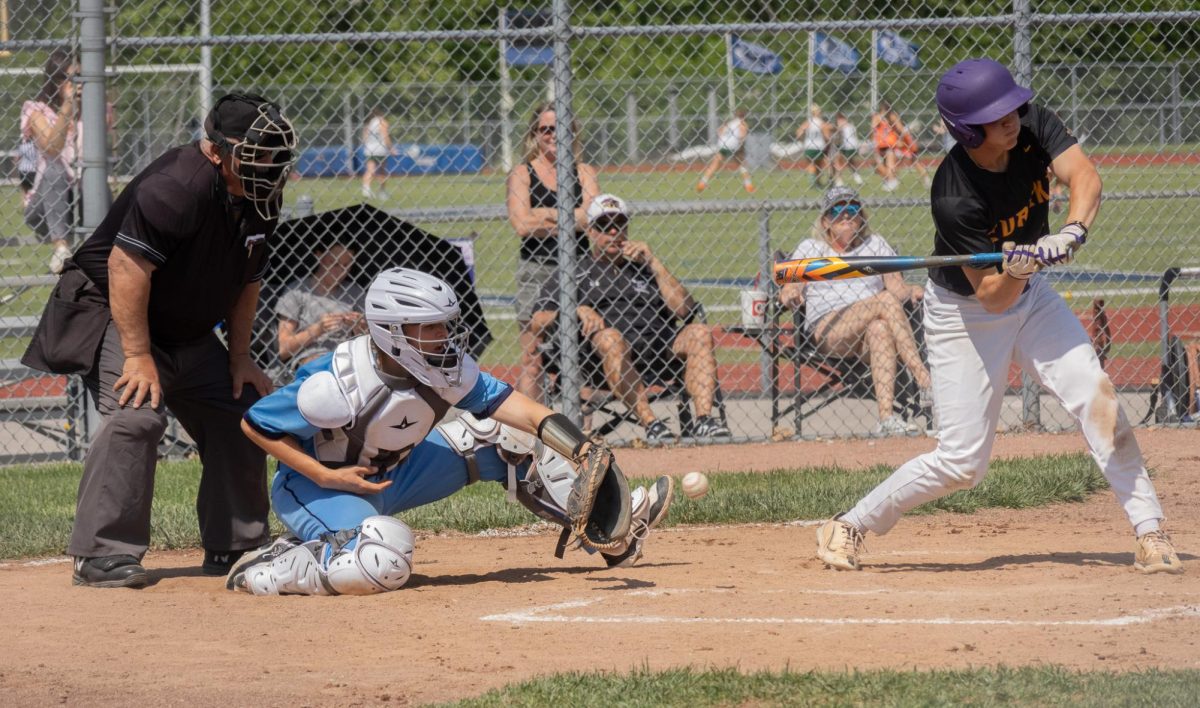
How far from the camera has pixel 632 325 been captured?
870 cm

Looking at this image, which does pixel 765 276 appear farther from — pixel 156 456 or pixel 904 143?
pixel 904 143

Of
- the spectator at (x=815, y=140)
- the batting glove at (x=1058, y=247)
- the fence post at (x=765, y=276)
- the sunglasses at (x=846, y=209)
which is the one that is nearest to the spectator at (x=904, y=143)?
the spectator at (x=815, y=140)

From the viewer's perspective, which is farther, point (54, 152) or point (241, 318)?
point (54, 152)

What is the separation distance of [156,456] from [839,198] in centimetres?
458

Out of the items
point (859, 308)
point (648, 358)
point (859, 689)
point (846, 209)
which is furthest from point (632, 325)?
point (859, 689)

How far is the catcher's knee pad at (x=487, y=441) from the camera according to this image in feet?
18.0

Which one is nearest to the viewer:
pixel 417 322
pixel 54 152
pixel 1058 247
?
pixel 1058 247

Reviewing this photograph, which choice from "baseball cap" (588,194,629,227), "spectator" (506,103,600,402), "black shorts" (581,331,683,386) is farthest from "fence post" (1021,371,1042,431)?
"spectator" (506,103,600,402)

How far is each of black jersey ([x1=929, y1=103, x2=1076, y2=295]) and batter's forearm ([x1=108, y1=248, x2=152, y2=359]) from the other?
9.29 feet

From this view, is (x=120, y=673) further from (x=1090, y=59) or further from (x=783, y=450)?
(x=1090, y=59)

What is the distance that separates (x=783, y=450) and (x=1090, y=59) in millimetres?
13650

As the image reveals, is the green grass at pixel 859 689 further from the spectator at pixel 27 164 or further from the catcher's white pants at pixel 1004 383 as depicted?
the spectator at pixel 27 164

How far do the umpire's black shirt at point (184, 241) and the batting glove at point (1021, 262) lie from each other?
2708 millimetres

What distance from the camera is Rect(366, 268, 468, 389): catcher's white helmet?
5000mm
